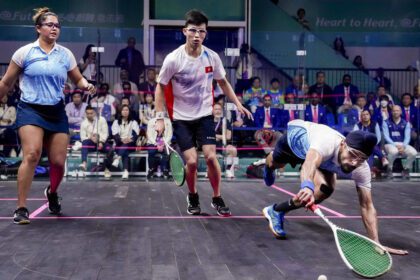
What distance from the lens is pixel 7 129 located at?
809 centimetres

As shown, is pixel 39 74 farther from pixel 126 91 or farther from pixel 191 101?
pixel 126 91

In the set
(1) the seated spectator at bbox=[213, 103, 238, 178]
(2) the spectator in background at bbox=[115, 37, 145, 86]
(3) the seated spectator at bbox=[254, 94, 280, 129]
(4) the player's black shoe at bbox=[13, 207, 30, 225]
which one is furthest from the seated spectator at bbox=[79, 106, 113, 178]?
(4) the player's black shoe at bbox=[13, 207, 30, 225]

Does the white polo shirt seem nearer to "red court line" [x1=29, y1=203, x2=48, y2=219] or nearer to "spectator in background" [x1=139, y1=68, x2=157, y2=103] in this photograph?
"red court line" [x1=29, y1=203, x2=48, y2=219]

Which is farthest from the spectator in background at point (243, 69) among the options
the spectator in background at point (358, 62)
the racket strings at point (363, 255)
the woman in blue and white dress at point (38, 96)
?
the racket strings at point (363, 255)

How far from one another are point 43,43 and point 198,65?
1.04 meters

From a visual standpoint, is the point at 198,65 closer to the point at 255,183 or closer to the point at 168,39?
the point at 255,183

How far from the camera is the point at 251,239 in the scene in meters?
3.22

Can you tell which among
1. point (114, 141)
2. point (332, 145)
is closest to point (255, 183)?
point (114, 141)

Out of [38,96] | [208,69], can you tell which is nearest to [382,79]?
[208,69]

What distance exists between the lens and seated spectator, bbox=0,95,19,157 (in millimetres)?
8086

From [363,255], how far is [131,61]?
7276 mm

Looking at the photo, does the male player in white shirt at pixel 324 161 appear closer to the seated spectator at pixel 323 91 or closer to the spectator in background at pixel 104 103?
the spectator in background at pixel 104 103

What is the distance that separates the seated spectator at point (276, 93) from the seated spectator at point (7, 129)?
3659 mm

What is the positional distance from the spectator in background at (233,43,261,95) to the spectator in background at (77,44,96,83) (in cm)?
200
